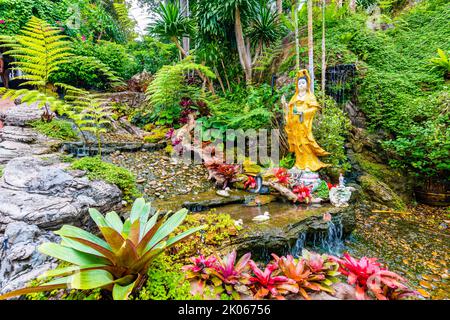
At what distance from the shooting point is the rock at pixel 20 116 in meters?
4.89

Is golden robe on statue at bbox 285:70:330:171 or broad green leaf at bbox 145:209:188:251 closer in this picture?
broad green leaf at bbox 145:209:188:251

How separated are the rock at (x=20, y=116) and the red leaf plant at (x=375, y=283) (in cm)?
644

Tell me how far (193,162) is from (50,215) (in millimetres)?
2920

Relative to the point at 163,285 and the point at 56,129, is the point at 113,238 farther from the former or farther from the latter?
the point at 56,129

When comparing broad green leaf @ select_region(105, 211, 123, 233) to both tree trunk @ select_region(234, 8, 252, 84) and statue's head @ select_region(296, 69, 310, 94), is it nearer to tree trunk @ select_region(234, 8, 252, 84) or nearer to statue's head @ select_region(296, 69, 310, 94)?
statue's head @ select_region(296, 69, 310, 94)

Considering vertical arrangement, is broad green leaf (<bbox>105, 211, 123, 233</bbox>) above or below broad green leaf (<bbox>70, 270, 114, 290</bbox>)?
above

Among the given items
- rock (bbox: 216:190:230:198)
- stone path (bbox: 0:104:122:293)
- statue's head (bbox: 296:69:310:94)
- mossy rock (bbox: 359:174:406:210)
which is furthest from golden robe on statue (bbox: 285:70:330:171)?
stone path (bbox: 0:104:122:293)

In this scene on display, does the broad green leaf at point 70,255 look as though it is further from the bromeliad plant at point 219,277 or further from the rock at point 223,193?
the rock at point 223,193

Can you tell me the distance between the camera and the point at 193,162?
16.6ft

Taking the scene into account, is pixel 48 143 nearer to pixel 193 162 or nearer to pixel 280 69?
pixel 193 162

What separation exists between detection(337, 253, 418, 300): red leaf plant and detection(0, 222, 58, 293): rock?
8.14ft

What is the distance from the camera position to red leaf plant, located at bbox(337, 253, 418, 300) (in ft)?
5.01

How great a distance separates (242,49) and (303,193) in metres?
5.23
